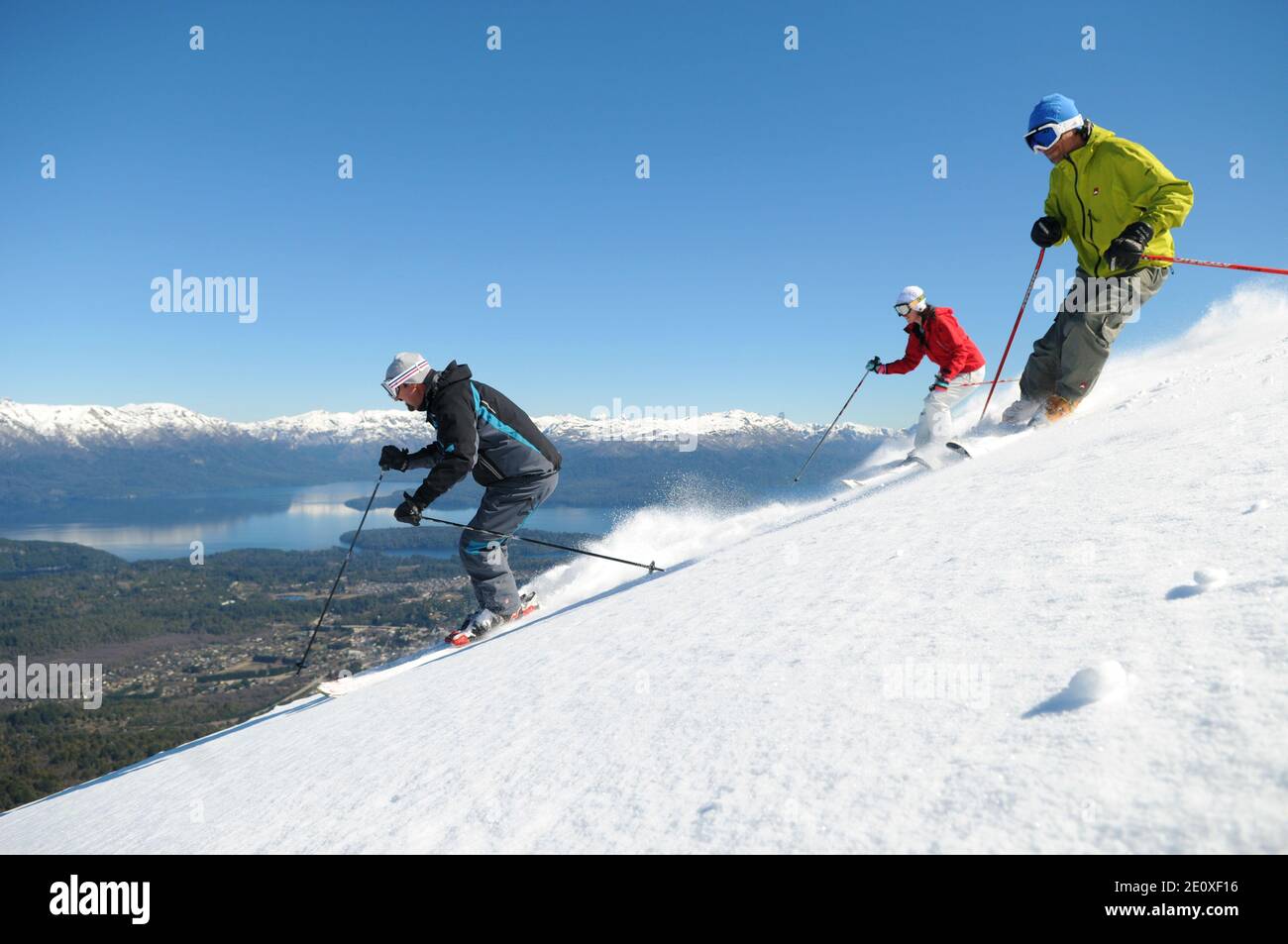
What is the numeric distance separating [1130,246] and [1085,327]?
115 centimetres

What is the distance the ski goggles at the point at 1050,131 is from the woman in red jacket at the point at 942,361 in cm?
277

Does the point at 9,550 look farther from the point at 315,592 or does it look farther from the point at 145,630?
the point at 315,592

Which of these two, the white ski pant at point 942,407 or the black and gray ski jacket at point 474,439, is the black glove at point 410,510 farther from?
the white ski pant at point 942,407

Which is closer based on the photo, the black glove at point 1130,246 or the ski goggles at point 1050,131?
the black glove at point 1130,246

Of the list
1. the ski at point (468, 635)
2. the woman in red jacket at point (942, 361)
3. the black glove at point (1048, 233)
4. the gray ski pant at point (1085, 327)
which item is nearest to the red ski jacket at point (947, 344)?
the woman in red jacket at point (942, 361)

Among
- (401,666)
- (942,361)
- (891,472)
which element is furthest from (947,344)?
(401,666)

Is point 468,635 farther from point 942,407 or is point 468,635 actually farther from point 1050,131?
point 1050,131

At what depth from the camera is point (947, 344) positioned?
29.8 ft

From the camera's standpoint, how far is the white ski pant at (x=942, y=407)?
29.5 feet

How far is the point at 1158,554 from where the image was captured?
2.44 meters

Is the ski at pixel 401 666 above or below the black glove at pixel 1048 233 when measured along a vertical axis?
below

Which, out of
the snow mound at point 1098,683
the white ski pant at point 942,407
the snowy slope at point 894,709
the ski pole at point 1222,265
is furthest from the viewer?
the white ski pant at point 942,407

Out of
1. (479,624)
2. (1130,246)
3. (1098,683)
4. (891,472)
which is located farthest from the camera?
(891,472)
